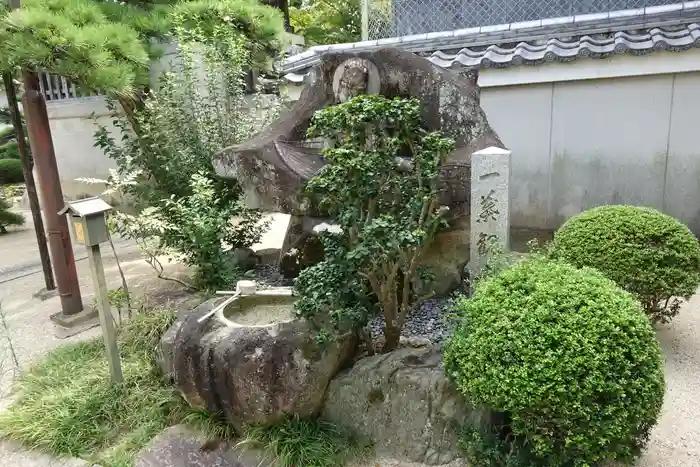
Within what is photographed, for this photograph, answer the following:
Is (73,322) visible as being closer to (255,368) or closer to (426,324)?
(255,368)

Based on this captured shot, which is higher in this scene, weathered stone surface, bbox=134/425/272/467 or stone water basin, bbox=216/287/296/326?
stone water basin, bbox=216/287/296/326

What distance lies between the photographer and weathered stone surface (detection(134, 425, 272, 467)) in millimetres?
3162

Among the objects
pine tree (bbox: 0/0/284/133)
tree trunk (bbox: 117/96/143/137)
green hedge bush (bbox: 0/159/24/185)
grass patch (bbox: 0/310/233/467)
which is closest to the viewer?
grass patch (bbox: 0/310/233/467)

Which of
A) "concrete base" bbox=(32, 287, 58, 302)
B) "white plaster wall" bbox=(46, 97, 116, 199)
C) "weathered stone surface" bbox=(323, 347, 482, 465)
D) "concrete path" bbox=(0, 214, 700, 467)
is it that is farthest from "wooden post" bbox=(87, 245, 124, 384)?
"white plaster wall" bbox=(46, 97, 116, 199)

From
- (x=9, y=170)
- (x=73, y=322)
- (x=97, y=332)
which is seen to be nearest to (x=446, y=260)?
(x=97, y=332)

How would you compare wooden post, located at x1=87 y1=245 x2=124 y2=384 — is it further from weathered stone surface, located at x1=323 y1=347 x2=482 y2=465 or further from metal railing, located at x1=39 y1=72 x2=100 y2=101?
metal railing, located at x1=39 y1=72 x2=100 y2=101

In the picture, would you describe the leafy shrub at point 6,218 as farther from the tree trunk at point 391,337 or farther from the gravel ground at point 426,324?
the tree trunk at point 391,337

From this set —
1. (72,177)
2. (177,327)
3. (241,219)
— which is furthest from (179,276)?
(72,177)

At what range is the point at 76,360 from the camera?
14.5 feet

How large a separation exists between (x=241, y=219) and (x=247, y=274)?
0.87m

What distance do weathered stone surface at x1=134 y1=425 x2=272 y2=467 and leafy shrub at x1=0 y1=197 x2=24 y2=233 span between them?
9.56 metres

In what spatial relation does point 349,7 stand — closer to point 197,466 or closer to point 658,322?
point 658,322

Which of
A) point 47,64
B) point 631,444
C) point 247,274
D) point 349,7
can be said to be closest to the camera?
point 631,444

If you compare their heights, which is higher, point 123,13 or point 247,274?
point 123,13
